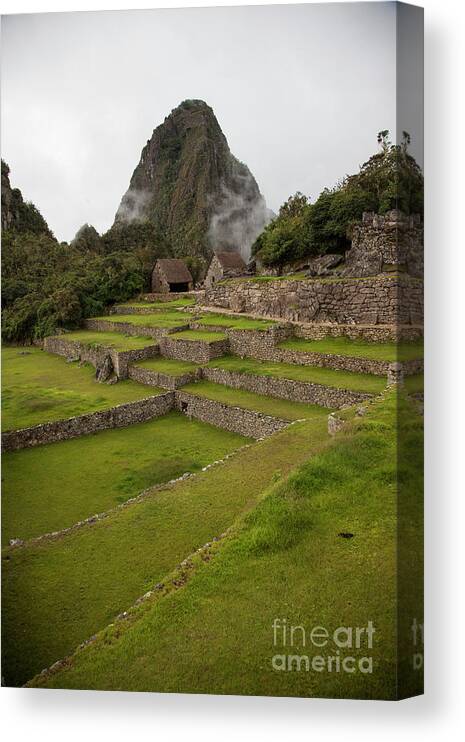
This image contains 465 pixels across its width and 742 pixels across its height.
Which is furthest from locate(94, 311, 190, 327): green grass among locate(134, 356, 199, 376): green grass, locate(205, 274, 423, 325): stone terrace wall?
locate(134, 356, 199, 376): green grass

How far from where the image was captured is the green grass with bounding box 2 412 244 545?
249 inches

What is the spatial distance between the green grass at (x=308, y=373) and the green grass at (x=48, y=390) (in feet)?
6.55

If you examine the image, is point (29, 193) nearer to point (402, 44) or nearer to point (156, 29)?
point (156, 29)

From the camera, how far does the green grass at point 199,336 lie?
13663 millimetres

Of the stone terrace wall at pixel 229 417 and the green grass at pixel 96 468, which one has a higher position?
the stone terrace wall at pixel 229 417

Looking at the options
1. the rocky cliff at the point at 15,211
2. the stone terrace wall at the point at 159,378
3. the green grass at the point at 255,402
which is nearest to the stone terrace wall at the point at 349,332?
the green grass at the point at 255,402

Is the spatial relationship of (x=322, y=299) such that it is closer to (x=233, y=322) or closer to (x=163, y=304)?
(x=233, y=322)

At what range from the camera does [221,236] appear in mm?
12789

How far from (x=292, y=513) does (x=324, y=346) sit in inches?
270

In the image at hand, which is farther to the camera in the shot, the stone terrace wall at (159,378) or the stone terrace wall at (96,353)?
the stone terrace wall at (96,353)

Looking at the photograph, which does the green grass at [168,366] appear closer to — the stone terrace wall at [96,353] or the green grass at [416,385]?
the stone terrace wall at [96,353]

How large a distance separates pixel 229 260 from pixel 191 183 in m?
15.1

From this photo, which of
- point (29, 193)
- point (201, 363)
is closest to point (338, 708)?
point (29, 193)

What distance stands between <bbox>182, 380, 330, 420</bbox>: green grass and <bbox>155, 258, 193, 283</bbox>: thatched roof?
33.6ft
